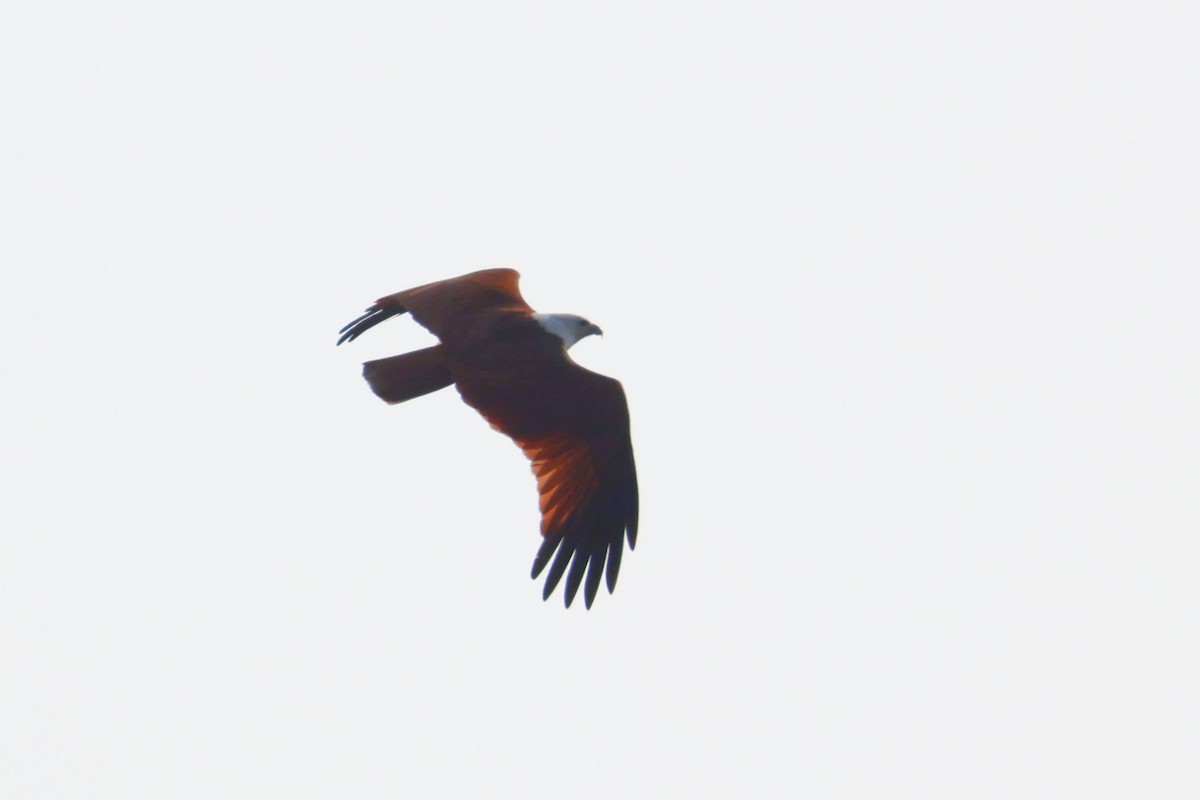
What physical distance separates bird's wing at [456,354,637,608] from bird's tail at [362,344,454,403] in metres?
0.15

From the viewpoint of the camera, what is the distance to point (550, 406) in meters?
12.3

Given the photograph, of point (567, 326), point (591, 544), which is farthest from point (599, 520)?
point (567, 326)

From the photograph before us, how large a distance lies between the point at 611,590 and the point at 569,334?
1591 millimetres

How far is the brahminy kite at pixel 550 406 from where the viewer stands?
12148 mm

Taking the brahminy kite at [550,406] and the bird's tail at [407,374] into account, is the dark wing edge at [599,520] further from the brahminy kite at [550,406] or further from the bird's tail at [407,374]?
the bird's tail at [407,374]

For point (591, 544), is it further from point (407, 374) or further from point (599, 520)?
point (407, 374)

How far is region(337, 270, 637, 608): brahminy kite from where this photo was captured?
1215 cm

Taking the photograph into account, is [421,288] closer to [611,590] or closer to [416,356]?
[416,356]

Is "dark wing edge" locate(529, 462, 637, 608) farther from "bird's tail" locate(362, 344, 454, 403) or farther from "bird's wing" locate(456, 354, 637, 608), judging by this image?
"bird's tail" locate(362, 344, 454, 403)

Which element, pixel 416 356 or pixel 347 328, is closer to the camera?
pixel 416 356

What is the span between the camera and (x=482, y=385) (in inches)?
480

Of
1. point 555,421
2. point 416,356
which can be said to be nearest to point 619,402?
point 555,421

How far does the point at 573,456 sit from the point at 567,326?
31.7 inches

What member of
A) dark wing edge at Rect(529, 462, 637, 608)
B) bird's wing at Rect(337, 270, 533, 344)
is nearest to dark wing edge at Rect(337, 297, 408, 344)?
bird's wing at Rect(337, 270, 533, 344)
